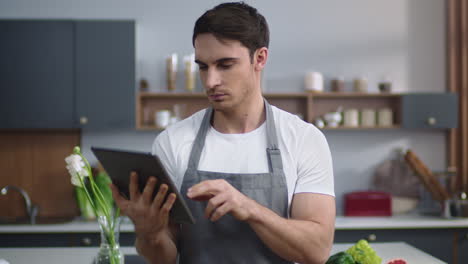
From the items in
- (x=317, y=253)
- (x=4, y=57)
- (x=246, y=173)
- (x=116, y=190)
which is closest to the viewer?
(x=116, y=190)

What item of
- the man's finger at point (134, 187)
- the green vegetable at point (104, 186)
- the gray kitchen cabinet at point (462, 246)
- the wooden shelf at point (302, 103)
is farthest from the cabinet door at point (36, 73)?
the gray kitchen cabinet at point (462, 246)

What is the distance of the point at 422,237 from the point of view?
10.7 feet

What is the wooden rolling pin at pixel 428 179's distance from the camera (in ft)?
11.3

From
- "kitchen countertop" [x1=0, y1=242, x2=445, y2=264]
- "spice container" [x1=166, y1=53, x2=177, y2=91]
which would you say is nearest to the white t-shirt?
"kitchen countertop" [x1=0, y1=242, x2=445, y2=264]

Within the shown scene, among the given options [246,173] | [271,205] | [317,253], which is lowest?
[317,253]

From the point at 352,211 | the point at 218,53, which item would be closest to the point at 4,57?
the point at 218,53

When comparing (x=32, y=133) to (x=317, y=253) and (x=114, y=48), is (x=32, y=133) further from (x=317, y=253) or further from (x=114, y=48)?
(x=317, y=253)

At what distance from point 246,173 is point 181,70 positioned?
2.44m

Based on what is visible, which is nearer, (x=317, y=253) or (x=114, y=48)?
(x=317, y=253)

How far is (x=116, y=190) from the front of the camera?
1287 mm

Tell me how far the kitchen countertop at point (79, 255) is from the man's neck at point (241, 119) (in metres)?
1.00

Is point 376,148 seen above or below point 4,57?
below

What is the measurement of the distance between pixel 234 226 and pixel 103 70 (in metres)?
2.35

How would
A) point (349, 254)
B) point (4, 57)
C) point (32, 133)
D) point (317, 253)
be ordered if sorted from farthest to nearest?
point (32, 133)
point (4, 57)
point (349, 254)
point (317, 253)
